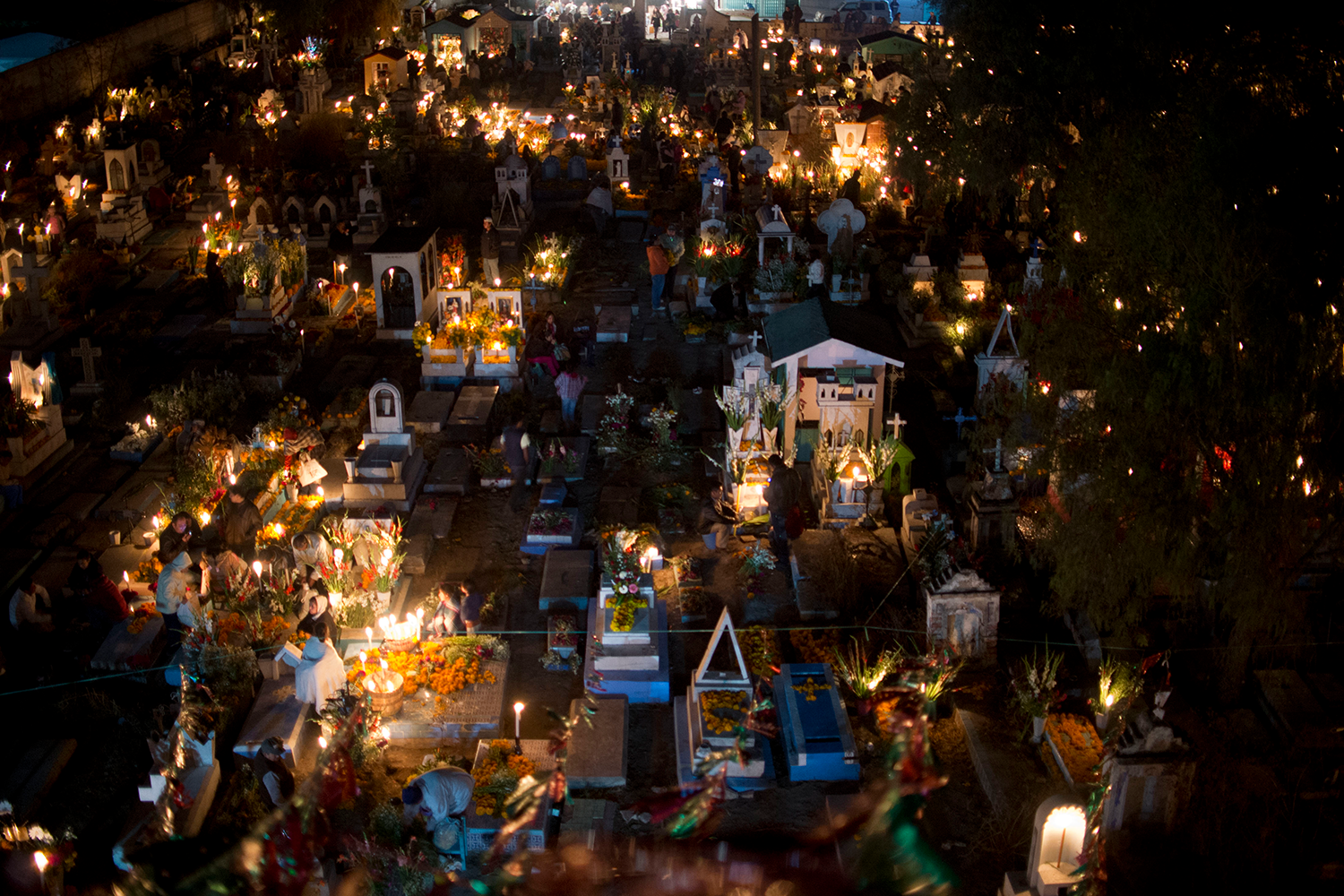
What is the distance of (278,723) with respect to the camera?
11609 mm

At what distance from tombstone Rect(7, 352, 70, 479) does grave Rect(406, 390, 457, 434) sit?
189 inches

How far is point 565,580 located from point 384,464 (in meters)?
3.24

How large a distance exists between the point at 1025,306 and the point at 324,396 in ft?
36.2

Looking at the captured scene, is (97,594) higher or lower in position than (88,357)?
lower

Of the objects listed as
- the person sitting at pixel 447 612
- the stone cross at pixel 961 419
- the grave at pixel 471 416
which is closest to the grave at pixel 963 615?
the person sitting at pixel 447 612

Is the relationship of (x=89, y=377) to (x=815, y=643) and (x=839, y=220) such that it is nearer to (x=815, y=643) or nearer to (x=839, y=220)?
(x=815, y=643)

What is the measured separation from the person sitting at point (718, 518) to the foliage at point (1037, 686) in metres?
4.00

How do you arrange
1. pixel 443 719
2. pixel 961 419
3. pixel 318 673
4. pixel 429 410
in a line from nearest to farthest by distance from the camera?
1. pixel 318 673
2. pixel 443 719
3. pixel 961 419
4. pixel 429 410

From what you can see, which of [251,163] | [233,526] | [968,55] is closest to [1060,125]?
[968,55]

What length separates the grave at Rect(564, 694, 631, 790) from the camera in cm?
1123

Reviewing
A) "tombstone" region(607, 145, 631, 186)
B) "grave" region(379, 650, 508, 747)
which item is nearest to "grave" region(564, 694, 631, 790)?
"grave" region(379, 650, 508, 747)

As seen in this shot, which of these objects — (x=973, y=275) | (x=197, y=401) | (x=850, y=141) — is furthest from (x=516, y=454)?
(x=850, y=141)

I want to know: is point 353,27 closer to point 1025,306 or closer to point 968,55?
point 968,55

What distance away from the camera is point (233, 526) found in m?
14.1
